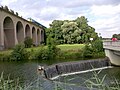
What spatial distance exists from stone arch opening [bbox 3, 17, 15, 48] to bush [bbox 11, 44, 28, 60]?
29.8ft

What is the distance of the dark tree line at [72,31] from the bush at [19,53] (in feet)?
76.0

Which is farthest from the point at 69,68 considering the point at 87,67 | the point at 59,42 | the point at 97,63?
the point at 59,42

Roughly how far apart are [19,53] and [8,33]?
12.2m

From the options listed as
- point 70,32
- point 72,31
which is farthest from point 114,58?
point 72,31

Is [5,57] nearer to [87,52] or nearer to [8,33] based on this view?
[8,33]

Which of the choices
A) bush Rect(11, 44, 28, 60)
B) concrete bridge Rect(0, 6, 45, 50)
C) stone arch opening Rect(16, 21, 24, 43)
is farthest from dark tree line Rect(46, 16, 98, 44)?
bush Rect(11, 44, 28, 60)

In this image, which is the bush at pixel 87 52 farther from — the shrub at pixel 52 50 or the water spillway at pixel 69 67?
the water spillway at pixel 69 67

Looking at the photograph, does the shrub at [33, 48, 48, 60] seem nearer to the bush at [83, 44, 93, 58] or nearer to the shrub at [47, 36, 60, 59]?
the shrub at [47, 36, 60, 59]

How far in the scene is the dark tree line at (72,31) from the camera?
254 ft

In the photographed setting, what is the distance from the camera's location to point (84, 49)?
53.0 m

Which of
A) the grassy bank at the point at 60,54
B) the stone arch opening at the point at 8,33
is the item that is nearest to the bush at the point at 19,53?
the grassy bank at the point at 60,54

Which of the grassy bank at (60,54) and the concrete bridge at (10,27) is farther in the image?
the concrete bridge at (10,27)

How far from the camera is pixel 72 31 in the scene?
3105 inches

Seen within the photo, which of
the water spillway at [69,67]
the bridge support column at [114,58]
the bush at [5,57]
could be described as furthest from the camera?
the bush at [5,57]
